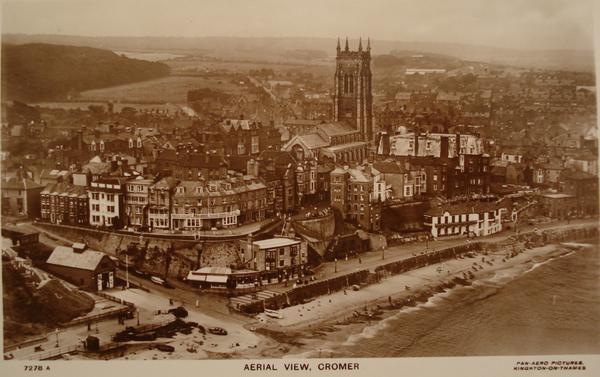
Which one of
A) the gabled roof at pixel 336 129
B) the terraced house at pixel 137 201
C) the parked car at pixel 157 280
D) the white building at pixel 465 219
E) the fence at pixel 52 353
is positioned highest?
the gabled roof at pixel 336 129

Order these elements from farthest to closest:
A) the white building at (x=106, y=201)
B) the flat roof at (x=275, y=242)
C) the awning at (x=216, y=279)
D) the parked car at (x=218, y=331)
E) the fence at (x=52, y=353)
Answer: the white building at (x=106, y=201) < the flat roof at (x=275, y=242) < the awning at (x=216, y=279) < the parked car at (x=218, y=331) < the fence at (x=52, y=353)

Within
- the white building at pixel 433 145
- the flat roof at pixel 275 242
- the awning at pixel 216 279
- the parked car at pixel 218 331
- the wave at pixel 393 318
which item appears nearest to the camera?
the parked car at pixel 218 331

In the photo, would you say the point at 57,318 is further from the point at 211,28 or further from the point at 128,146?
the point at 211,28

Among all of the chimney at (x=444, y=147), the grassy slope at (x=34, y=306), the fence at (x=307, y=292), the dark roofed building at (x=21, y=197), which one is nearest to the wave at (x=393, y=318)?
the fence at (x=307, y=292)

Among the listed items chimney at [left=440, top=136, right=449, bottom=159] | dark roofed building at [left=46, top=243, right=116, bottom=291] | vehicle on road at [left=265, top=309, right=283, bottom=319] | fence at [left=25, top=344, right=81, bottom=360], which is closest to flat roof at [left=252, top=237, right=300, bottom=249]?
vehicle on road at [left=265, top=309, right=283, bottom=319]

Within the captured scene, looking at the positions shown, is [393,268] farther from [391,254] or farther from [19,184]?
[19,184]

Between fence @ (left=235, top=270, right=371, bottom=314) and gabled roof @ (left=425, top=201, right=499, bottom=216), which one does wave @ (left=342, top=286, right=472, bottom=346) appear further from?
gabled roof @ (left=425, top=201, right=499, bottom=216)

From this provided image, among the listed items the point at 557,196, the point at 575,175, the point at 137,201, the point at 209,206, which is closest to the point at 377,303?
the point at 209,206

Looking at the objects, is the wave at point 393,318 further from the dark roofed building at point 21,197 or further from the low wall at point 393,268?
the dark roofed building at point 21,197
